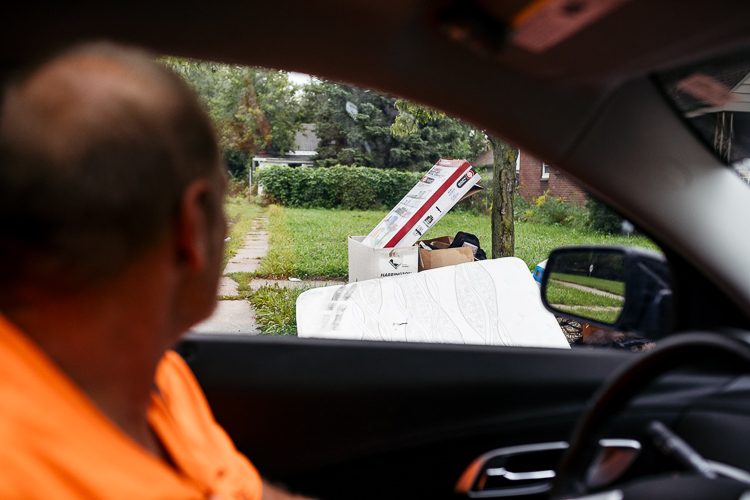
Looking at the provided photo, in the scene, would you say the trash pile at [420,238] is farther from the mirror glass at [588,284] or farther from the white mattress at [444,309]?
the mirror glass at [588,284]

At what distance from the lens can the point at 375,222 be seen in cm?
548

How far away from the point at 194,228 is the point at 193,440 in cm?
53

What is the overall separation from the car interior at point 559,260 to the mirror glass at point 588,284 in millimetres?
68

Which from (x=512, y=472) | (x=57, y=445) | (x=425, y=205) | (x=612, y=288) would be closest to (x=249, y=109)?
(x=425, y=205)

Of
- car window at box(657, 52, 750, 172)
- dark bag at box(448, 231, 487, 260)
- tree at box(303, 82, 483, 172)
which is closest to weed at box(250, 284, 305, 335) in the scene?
dark bag at box(448, 231, 487, 260)

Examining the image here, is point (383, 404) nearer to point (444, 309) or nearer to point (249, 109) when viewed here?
point (444, 309)

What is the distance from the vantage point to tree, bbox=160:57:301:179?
2.28 m

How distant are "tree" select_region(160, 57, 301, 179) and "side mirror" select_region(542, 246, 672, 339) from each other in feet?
3.93

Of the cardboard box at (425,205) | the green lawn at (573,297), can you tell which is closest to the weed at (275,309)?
the cardboard box at (425,205)

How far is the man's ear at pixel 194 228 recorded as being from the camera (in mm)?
784

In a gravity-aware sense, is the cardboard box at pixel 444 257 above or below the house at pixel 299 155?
below

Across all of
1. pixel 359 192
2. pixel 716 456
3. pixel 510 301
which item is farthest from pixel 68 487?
pixel 359 192

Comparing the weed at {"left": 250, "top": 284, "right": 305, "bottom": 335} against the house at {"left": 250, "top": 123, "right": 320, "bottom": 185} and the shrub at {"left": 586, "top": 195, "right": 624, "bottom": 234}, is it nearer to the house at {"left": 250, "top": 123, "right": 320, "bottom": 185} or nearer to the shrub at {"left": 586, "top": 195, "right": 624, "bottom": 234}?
the house at {"left": 250, "top": 123, "right": 320, "bottom": 185}

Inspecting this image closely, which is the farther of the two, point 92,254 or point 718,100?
point 718,100
